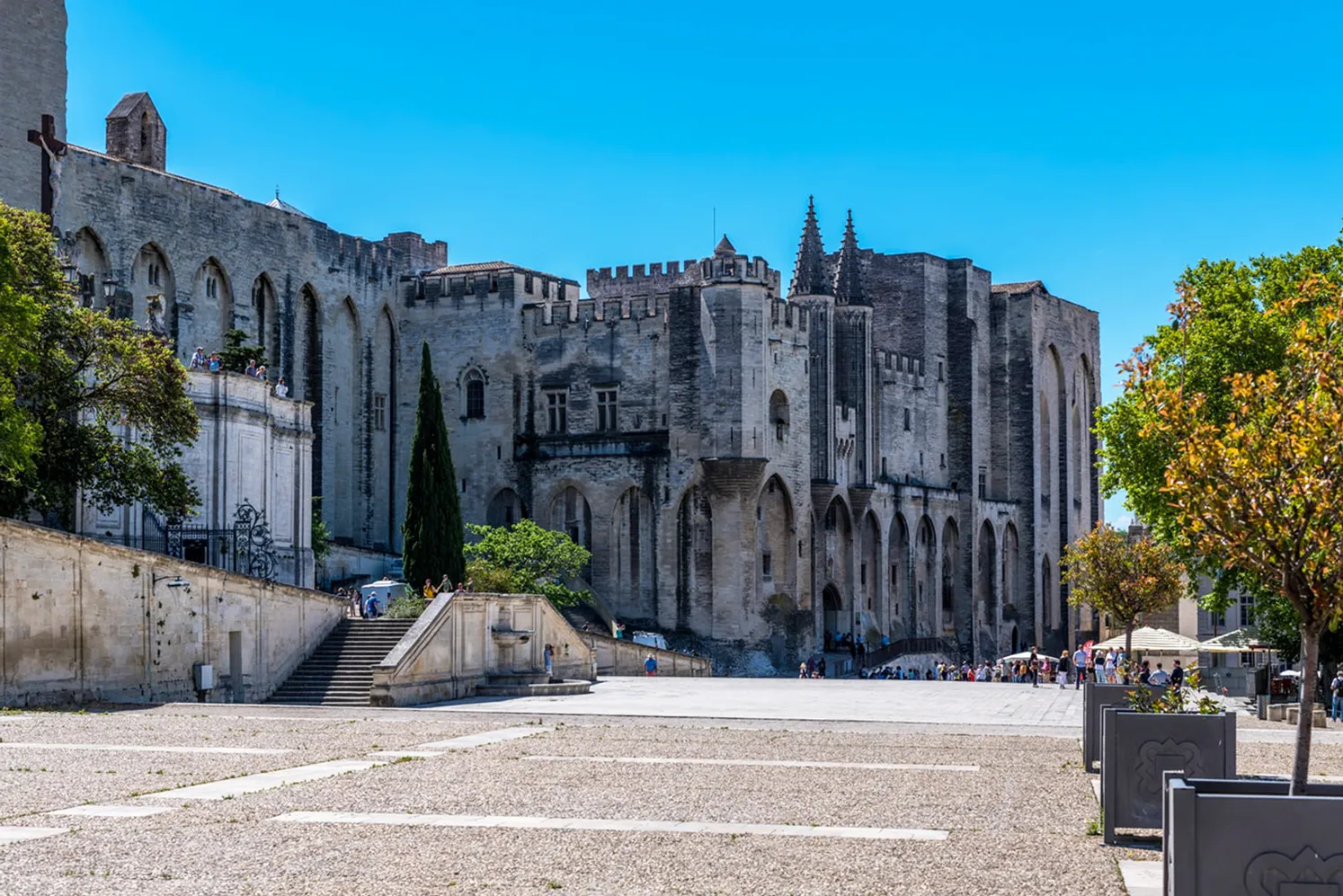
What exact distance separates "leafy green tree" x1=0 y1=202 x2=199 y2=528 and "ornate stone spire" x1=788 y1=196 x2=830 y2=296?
114ft

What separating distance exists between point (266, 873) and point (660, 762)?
26.5 ft

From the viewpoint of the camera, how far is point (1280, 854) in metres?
8.77

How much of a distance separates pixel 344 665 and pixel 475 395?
103ft

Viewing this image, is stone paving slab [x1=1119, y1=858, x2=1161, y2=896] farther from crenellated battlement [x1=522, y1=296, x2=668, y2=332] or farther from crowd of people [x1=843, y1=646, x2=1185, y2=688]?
crenellated battlement [x1=522, y1=296, x2=668, y2=332]

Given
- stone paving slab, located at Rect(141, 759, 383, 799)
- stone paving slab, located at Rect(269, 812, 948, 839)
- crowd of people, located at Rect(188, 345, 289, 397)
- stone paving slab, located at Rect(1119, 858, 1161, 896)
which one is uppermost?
crowd of people, located at Rect(188, 345, 289, 397)

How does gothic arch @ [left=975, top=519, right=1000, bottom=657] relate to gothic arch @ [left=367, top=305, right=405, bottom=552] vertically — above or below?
below

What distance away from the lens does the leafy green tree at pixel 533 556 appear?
181 ft

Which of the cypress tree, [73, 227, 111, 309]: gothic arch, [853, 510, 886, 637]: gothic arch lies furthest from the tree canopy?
[73, 227, 111, 309]: gothic arch

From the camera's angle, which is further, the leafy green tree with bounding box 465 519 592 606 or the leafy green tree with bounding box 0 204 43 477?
the leafy green tree with bounding box 465 519 592 606

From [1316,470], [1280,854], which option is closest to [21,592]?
[1316,470]

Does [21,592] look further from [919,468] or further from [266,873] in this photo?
[919,468]

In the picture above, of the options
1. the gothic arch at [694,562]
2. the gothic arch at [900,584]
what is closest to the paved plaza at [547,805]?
the gothic arch at [694,562]

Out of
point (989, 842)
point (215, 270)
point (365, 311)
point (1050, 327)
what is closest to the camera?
point (989, 842)

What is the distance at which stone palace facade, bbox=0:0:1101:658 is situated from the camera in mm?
57188
